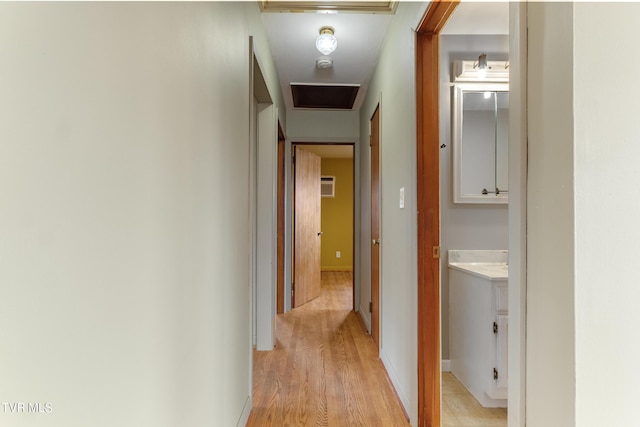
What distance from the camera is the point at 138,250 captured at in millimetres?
709

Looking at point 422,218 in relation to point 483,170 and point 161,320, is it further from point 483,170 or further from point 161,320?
point 161,320

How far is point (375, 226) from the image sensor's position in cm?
284

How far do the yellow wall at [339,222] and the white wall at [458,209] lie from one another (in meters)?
4.26

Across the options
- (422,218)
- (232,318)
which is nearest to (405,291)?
(422,218)

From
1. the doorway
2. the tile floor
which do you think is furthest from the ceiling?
the doorway

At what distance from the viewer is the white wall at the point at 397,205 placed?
167cm

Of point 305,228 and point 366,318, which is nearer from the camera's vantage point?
point 366,318

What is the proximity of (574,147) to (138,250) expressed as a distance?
0.95 m

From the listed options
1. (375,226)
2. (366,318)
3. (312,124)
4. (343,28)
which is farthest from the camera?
(312,124)

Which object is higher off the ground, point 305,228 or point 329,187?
point 329,187

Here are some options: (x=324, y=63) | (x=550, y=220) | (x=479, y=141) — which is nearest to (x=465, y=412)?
(x=550, y=220)

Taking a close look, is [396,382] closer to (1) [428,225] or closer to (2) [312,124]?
(1) [428,225]

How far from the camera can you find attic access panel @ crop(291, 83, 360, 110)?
3.24m

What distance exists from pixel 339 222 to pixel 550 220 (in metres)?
5.89
